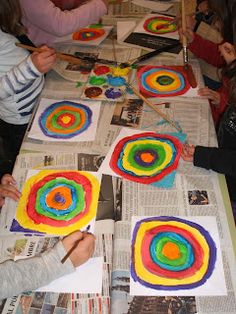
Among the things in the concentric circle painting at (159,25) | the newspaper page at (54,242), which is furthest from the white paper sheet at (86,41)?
the newspaper page at (54,242)

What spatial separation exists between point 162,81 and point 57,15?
488 mm

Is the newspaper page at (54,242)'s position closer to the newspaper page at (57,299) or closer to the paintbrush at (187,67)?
the newspaper page at (57,299)

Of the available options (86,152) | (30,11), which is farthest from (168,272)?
(30,11)

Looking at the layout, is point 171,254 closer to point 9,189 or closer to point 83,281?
point 83,281

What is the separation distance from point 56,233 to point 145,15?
1080mm

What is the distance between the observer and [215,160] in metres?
0.89

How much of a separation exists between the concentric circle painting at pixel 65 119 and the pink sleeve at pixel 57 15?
387 mm

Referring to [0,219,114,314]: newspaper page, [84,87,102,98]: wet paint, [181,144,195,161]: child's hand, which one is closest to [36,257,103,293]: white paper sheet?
[0,219,114,314]: newspaper page

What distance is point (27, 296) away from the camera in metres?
0.70

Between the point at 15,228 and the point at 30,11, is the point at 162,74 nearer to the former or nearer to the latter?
the point at 30,11

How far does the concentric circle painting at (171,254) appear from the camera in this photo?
2.29 ft

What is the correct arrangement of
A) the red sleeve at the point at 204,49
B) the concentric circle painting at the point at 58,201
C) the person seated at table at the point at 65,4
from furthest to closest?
the person seated at table at the point at 65,4 → the red sleeve at the point at 204,49 → the concentric circle painting at the point at 58,201

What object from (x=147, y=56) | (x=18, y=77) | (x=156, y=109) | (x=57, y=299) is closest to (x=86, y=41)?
(x=147, y=56)

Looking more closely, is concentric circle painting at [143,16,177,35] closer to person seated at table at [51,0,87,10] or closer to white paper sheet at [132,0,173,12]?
white paper sheet at [132,0,173,12]
